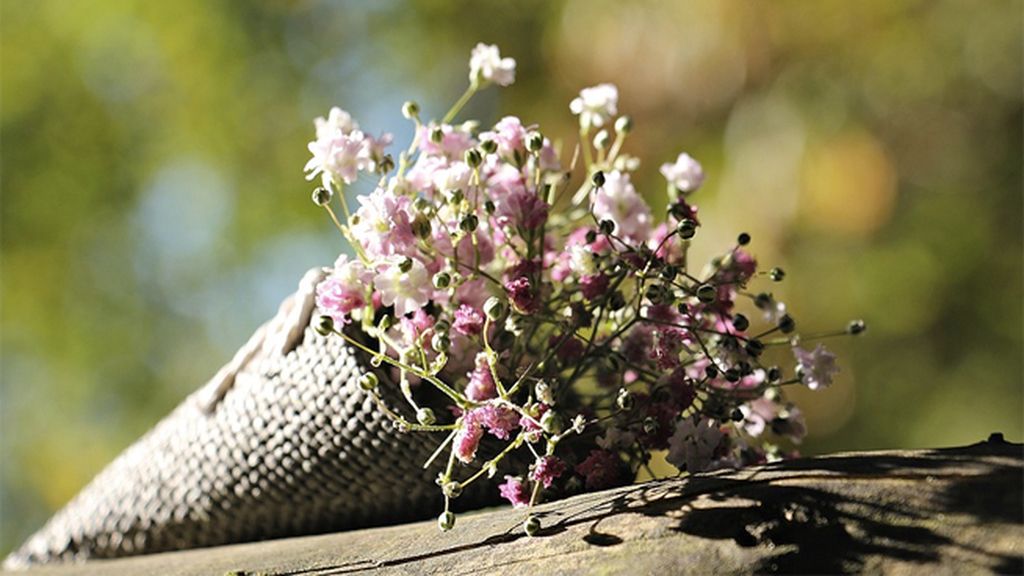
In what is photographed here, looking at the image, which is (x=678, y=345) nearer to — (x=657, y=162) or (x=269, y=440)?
(x=269, y=440)

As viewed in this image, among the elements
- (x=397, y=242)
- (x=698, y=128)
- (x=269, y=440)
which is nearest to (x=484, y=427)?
(x=397, y=242)

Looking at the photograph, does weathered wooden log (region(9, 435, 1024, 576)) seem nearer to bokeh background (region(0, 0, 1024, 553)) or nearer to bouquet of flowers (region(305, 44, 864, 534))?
bouquet of flowers (region(305, 44, 864, 534))

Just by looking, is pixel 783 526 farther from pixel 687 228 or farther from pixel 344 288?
pixel 344 288

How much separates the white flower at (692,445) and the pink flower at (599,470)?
4 centimetres

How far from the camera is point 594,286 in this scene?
2.33 ft

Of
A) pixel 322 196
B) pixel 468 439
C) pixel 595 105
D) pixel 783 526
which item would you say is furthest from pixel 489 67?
pixel 783 526

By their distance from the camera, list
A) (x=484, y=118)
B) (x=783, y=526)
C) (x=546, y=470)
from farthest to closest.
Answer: (x=484, y=118) < (x=546, y=470) < (x=783, y=526)

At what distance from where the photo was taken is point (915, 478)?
537 mm

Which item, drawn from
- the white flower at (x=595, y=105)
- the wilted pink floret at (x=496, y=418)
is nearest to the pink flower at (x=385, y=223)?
the wilted pink floret at (x=496, y=418)

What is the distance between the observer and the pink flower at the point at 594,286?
2.33 feet

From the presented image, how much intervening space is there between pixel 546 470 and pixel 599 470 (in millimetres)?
56

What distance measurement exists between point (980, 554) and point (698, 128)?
3.09 m

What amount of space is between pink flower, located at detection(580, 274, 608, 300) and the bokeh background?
99.1 inches

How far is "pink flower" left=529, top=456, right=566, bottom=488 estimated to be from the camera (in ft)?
2.13
